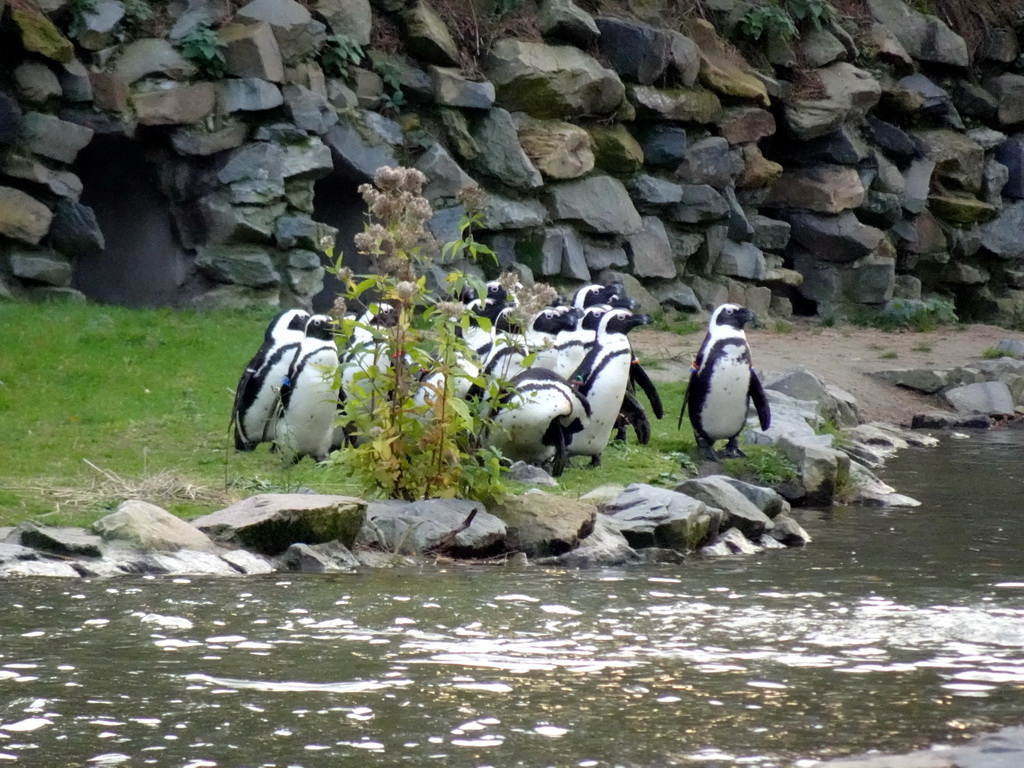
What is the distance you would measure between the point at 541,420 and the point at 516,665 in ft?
14.2

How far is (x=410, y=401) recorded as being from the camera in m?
7.48

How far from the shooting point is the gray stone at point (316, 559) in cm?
670

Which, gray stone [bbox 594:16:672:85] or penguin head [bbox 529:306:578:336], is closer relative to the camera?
penguin head [bbox 529:306:578:336]

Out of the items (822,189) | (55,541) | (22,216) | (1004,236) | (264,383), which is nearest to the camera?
(55,541)

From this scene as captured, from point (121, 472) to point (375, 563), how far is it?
2307mm

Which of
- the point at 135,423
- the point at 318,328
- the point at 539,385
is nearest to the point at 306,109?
the point at 135,423

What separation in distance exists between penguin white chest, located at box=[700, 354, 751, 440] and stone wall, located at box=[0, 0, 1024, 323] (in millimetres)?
3855

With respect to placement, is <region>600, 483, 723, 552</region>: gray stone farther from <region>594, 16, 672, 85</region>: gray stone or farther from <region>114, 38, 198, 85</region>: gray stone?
<region>594, 16, 672, 85</region>: gray stone

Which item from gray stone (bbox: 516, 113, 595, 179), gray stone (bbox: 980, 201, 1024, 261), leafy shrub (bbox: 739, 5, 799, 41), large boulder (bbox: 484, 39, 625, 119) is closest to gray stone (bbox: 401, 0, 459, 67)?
large boulder (bbox: 484, 39, 625, 119)

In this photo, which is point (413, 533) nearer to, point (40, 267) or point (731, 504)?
point (731, 504)

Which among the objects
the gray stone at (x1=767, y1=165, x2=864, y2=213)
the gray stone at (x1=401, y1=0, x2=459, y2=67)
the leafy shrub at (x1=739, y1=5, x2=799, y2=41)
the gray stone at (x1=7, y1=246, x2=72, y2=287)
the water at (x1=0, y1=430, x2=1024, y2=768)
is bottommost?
the water at (x1=0, y1=430, x2=1024, y2=768)

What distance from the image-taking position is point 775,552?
7.66 metres

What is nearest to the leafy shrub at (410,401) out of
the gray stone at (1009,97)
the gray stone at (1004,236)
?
the gray stone at (1004,236)

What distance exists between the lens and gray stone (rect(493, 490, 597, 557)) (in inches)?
Result: 284
